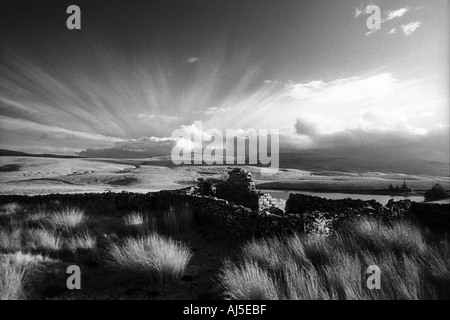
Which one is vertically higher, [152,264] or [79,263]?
[152,264]

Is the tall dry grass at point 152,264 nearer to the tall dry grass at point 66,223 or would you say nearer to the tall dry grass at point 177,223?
the tall dry grass at point 177,223

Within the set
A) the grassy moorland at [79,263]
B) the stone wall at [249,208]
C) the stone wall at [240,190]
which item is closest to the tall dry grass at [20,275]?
the grassy moorland at [79,263]

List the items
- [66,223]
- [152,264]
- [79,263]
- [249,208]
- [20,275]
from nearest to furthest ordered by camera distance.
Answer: [20,275]
[152,264]
[79,263]
[66,223]
[249,208]

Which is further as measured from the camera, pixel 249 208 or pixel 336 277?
pixel 249 208

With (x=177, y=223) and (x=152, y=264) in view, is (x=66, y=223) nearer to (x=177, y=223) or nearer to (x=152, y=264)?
(x=177, y=223)

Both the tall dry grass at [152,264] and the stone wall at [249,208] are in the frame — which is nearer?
the tall dry grass at [152,264]

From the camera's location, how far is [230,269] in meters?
4.62

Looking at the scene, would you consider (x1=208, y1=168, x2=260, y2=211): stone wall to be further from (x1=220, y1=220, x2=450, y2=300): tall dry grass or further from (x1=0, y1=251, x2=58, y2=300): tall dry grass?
(x1=0, y1=251, x2=58, y2=300): tall dry grass

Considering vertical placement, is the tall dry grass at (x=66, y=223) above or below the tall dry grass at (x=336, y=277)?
below

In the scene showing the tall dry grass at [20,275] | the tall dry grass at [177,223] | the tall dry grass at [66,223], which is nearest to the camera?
the tall dry grass at [20,275]

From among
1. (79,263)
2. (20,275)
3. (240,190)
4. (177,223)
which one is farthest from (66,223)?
(240,190)

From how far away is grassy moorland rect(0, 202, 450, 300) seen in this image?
11.9 feet

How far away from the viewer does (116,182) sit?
135 ft

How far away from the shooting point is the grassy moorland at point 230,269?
3637mm
